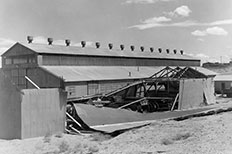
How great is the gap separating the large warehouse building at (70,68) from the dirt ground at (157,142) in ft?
34.7

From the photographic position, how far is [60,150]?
11.4m

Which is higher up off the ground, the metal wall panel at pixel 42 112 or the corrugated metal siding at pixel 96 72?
the corrugated metal siding at pixel 96 72

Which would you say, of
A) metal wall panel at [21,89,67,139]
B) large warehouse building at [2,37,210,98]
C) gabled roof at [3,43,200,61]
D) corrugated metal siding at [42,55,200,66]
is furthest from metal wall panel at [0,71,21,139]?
corrugated metal siding at [42,55,200,66]

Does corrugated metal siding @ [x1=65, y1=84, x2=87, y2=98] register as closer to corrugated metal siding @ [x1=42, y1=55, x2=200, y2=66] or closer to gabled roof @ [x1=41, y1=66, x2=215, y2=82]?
gabled roof @ [x1=41, y1=66, x2=215, y2=82]

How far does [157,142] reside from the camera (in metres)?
10.5

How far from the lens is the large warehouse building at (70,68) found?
24.6 m

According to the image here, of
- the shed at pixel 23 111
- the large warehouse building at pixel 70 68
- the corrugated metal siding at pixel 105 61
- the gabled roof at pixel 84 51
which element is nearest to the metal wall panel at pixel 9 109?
the shed at pixel 23 111

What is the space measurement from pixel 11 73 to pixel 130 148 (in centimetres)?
2042

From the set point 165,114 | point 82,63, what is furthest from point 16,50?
point 165,114

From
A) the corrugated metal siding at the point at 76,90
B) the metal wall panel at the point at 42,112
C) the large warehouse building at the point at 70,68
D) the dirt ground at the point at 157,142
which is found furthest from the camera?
the large warehouse building at the point at 70,68

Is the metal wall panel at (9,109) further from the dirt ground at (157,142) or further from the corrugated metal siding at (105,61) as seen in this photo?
the corrugated metal siding at (105,61)

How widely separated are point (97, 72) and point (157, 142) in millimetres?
19165

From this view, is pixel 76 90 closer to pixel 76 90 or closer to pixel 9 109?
pixel 76 90

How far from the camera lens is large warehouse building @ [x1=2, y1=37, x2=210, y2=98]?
24645mm
